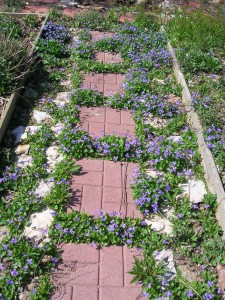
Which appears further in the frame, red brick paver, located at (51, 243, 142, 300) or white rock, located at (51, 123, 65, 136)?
white rock, located at (51, 123, 65, 136)

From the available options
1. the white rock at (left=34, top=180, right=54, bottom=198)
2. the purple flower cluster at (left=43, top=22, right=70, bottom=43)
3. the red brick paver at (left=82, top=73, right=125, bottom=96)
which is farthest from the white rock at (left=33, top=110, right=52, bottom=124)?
the purple flower cluster at (left=43, top=22, right=70, bottom=43)

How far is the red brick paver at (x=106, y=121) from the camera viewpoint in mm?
5074

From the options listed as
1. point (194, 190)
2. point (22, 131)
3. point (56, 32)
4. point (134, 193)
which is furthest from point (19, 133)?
point (56, 32)

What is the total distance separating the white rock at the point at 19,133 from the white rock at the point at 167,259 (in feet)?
7.21

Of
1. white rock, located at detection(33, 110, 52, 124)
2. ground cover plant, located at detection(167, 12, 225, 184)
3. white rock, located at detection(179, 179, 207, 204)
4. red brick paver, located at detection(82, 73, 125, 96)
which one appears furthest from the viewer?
red brick paver, located at detection(82, 73, 125, 96)

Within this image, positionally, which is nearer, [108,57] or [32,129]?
[32,129]

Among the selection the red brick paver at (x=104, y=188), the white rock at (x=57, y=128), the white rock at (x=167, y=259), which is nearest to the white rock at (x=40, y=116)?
the white rock at (x=57, y=128)

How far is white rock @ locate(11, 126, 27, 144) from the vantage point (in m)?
4.82

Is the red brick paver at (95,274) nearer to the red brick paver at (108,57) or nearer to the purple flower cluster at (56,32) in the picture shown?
the red brick paver at (108,57)

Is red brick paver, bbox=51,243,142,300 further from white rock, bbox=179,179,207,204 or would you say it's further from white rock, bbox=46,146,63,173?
white rock, bbox=46,146,63,173

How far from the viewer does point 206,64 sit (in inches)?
252

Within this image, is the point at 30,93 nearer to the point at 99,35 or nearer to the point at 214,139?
the point at 99,35

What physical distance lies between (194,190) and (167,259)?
38.9 inches

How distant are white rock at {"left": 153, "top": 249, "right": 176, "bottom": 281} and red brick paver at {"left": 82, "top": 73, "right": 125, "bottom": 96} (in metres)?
2.81
